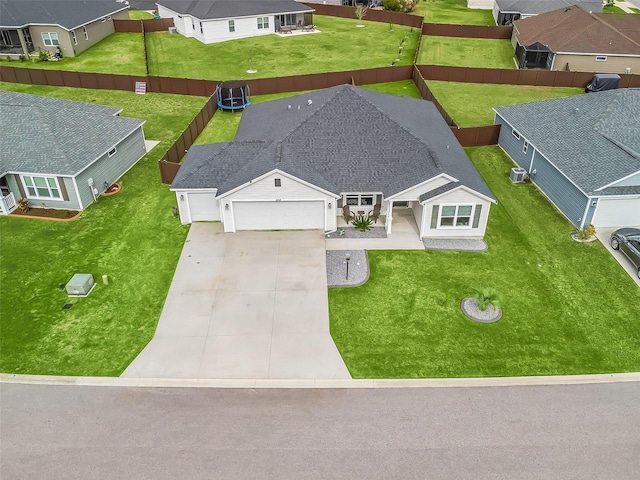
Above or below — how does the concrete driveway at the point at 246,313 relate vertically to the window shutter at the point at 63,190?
below

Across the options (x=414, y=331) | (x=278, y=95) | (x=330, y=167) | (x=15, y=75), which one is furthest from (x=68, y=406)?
(x=15, y=75)

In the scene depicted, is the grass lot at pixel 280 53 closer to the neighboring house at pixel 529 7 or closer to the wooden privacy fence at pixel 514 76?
the wooden privacy fence at pixel 514 76

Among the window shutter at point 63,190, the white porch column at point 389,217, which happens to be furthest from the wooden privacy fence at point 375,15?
the window shutter at point 63,190

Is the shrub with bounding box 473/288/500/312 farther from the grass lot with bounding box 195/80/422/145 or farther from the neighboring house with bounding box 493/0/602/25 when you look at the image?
the neighboring house with bounding box 493/0/602/25

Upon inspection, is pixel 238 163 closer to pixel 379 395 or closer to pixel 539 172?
pixel 379 395

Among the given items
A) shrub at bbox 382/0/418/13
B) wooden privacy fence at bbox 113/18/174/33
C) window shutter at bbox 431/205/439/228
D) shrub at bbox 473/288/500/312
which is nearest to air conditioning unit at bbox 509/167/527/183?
window shutter at bbox 431/205/439/228

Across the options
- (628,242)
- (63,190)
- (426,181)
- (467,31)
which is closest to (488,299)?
(426,181)
